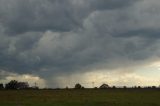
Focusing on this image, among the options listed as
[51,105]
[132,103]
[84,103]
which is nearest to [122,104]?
[132,103]

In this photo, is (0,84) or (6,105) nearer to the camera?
(6,105)

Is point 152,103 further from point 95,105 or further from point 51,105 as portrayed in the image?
point 51,105

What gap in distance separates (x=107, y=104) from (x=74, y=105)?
18.2ft

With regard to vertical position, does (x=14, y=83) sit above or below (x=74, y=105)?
above

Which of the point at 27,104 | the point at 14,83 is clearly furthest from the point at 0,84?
the point at 27,104

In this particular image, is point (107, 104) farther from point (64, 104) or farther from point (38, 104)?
point (38, 104)

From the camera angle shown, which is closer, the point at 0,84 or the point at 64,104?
the point at 64,104

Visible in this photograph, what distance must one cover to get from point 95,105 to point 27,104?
441 inches

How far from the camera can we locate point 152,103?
215ft

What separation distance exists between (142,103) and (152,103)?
195cm

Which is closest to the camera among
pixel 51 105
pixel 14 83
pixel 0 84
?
pixel 51 105

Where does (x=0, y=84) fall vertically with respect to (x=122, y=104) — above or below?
above

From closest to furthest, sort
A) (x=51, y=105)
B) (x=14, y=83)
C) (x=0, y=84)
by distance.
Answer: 1. (x=51, y=105)
2. (x=0, y=84)
3. (x=14, y=83)

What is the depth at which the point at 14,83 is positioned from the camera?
529 ft
